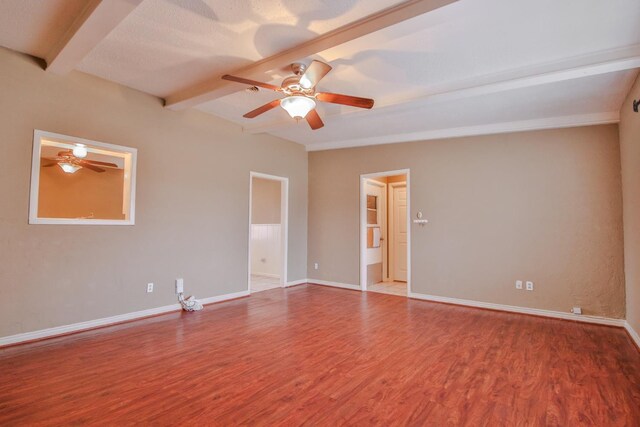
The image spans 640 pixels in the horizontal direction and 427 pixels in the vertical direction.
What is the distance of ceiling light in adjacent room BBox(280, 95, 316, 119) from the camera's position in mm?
A: 3018

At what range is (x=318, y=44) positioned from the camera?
2781 mm

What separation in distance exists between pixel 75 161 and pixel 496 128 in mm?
5567

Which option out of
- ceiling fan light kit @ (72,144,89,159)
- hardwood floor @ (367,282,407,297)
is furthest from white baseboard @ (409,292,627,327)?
ceiling fan light kit @ (72,144,89,159)

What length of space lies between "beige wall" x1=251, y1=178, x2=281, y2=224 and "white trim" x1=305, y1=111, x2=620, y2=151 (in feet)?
6.21

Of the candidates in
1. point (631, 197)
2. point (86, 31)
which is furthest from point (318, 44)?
point (631, 197)

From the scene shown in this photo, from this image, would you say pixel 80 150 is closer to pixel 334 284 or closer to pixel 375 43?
pixel 375 43

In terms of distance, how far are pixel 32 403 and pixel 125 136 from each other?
2.89 metres

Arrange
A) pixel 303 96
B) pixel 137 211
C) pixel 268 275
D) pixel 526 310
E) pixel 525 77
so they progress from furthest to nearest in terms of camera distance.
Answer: pixel 268 275 < pixel 526 310 < pixel 137 211 < pixel 525 77 < pixel 303 96

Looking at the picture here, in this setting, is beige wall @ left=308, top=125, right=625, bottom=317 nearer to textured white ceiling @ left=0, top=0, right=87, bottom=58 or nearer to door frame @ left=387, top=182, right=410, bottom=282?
door frame @ left=387, top=182, right=410, bottom=282

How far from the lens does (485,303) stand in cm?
487

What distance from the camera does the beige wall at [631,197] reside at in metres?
3.32

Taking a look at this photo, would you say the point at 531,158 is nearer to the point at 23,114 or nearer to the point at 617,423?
the point at 617,423

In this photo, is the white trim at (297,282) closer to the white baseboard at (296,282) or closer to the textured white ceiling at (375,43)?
the white baseboard at (296,282)

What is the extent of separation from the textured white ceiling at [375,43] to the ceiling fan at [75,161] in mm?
898
